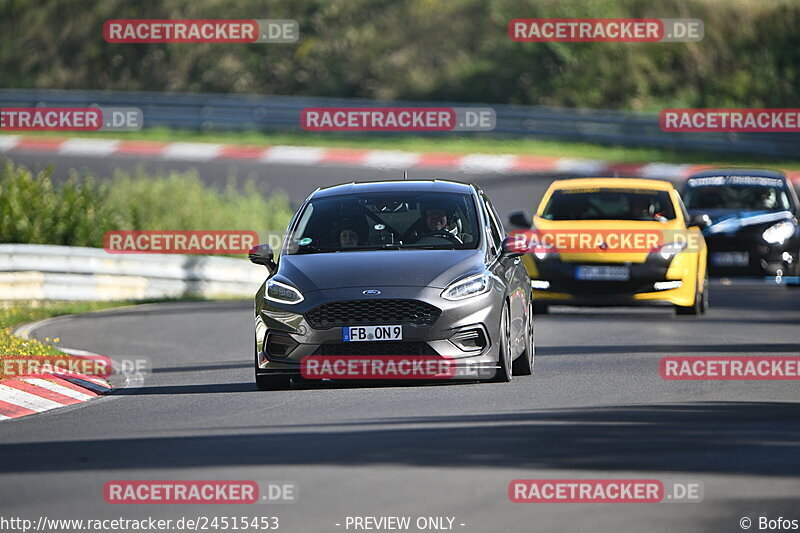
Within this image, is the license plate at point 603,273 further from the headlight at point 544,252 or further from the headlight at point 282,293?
the headlight at point 282,293

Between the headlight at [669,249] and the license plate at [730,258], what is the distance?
3.29 m

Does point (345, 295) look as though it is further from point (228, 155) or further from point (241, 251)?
point (228, 155)

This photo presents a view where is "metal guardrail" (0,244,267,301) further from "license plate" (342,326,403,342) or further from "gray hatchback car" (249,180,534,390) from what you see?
"license plate" (342,326,403,342)

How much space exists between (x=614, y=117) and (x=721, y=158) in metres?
2.65

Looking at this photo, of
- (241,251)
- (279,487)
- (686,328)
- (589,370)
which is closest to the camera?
(279,487)

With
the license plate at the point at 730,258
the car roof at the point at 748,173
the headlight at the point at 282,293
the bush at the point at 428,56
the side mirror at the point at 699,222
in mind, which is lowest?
the headlight at the point at 282,293

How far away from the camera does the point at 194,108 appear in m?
43.1

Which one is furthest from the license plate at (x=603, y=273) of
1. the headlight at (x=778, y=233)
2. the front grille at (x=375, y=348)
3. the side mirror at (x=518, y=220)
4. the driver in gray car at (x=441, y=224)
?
the front grille at (x=375, y=348)

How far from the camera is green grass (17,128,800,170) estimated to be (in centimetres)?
3972

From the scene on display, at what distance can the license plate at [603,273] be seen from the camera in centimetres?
1975

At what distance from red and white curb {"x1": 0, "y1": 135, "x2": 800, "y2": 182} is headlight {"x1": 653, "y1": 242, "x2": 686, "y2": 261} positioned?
16883mm

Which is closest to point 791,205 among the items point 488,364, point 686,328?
point 686,328

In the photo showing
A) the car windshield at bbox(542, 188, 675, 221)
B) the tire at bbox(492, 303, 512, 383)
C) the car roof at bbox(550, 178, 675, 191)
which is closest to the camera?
the tire at bbox(492, 303, 512, 383)
